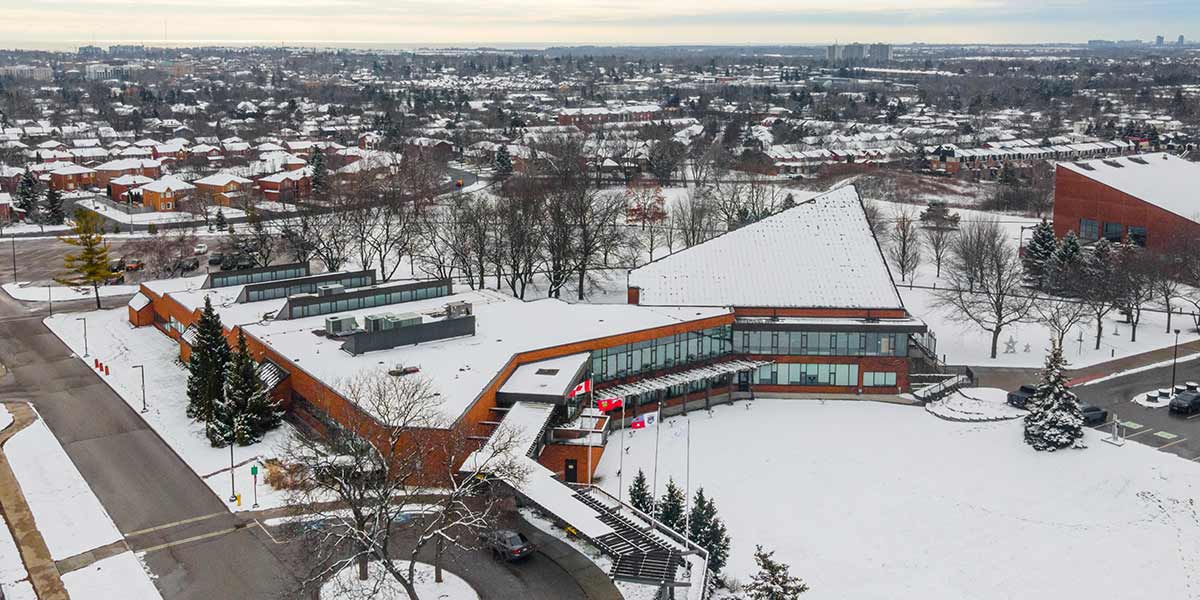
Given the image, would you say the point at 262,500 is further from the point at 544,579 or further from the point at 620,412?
the point at 620,412

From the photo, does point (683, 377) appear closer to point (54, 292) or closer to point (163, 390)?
point (163, 390)

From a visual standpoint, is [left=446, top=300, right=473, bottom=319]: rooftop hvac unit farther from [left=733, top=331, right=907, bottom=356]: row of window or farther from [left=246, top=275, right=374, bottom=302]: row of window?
[left=733, top=331, right=907, bottom=356]: row of window

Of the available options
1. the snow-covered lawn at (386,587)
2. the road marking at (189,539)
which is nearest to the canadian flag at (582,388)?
the snow-covered lawn at (386,587)

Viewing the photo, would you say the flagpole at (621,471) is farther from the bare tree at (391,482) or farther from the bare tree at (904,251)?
the bare tree at (904,251)

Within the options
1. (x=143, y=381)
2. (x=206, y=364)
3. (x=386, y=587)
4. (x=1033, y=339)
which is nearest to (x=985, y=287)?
(x=1033, y=339)

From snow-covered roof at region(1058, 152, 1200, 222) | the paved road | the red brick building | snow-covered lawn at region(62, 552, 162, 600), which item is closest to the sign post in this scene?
the paved road

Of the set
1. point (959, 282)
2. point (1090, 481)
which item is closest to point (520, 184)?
point (959, 282)
